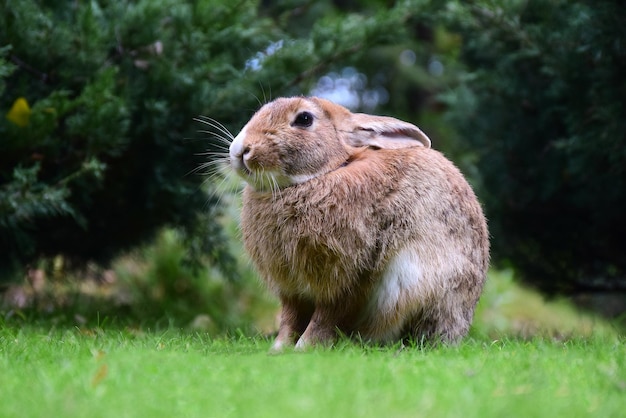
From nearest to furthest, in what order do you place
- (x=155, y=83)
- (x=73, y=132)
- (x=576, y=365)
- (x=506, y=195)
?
(x=576, y=365) < (x=73, y=132) < (x=155, y=83) < (x=506, y=195)

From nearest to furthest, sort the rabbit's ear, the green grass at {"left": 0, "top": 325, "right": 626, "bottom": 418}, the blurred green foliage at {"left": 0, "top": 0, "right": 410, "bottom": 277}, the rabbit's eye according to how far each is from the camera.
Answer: the green grass at {"left": 0, "top": 325, "right": 626, "bottom": 418}
the rabbit's eye
the rabbit's ear
the blurred green foliage at {"left": 0, "top": 0, "right": 410, "bottom": 277}

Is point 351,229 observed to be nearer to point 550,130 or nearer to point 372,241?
point 372,241

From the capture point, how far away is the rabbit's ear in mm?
4477

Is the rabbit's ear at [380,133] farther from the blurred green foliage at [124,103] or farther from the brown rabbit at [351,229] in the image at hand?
the blurred green foliage at [124,103]

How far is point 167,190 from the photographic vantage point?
588cm

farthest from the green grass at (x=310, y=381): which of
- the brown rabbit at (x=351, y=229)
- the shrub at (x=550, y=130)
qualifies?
the shrub at (x=550, y=130)

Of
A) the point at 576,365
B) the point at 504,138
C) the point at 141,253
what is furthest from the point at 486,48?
the point at 576,365

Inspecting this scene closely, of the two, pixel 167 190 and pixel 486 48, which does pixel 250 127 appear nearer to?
pixel 167 190

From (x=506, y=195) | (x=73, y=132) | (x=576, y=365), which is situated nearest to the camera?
(x=576, y=365)

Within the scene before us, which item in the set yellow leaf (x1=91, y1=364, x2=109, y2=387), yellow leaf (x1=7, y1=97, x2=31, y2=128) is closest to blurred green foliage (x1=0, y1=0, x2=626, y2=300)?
yellow leaf (x1=7, y1=97, x2=31, y2=128)

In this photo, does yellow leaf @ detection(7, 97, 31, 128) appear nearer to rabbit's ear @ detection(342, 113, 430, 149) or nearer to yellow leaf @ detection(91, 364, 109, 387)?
rabbit's ear @ detection(342, 113, 430, 149)

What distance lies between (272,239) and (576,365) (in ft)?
5.34

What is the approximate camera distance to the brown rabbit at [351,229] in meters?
4.15

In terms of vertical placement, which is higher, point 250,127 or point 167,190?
point 250,127
